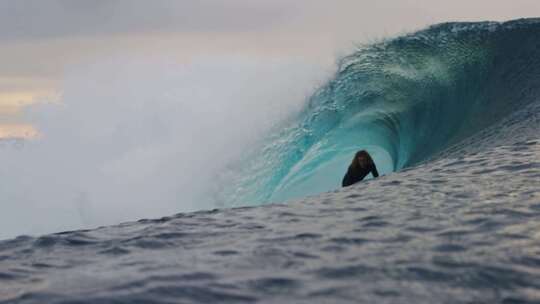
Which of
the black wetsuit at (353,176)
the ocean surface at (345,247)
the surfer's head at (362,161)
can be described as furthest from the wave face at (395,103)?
the black wetsuit at (353,176)

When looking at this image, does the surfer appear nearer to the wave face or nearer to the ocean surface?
the ocean surface

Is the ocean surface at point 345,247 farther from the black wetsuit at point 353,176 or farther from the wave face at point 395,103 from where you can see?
the wave face at point 395,103

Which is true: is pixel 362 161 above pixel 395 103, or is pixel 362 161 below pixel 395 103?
below

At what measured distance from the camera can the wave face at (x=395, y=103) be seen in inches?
624

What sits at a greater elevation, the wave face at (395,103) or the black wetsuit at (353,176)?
the wave face at (395,103)

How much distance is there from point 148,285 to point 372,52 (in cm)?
1412

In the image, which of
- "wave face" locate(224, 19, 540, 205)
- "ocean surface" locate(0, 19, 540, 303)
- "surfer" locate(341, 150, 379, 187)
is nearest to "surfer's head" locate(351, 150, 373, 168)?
"surfer" locate(341, 150, 379, 187)

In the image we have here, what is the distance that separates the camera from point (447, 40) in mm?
17953

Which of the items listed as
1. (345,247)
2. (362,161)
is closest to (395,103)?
(362,161)

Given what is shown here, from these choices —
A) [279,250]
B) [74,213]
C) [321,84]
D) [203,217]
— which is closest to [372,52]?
[321,84]

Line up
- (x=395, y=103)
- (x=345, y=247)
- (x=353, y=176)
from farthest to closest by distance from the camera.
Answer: (x=395, y=103) < (x=353, y=176) < (x=345, y=247)

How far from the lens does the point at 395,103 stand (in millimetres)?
17062

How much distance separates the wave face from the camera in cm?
1584

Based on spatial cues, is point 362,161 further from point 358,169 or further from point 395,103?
point 395,103
